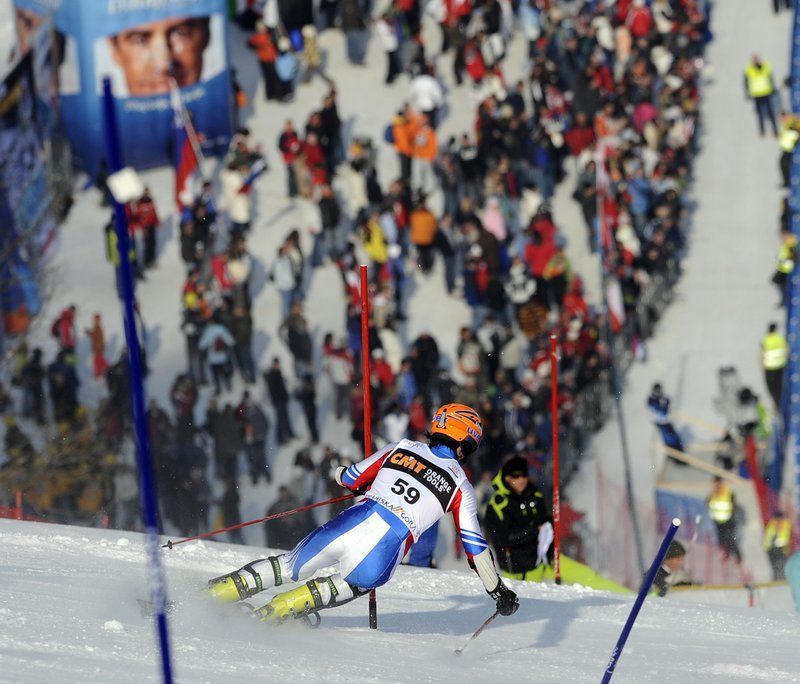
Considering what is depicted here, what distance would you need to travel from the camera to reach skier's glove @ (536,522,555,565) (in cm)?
1047

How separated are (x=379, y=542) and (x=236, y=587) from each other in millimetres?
649

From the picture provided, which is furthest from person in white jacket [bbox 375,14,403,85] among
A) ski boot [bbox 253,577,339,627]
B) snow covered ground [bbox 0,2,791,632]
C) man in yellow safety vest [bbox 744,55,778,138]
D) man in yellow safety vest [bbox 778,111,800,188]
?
ski boot [bbox 253,577,339,627]

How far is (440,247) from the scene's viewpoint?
19703 millimetres

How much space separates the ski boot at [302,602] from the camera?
24.6ft

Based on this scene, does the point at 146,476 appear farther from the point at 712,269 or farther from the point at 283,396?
the point at 712,269

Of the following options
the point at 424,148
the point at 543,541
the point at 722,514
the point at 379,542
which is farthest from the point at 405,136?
the point at 379,542

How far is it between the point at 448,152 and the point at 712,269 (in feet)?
11.8

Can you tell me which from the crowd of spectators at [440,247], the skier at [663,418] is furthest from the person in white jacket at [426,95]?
the skier at [663,418]

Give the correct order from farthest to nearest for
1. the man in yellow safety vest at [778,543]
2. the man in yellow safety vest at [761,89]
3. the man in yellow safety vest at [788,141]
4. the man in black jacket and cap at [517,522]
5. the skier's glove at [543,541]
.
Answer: the man in yellow safety vest at [761,89] → the man in yellow safety vest at [788,141] → the man in yellow safety vest at [778,543] → the skier's glove at [543,541] → the man in black jacket and cap at [517,522]

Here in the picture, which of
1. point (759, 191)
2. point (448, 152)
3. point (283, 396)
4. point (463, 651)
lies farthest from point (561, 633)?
point (759, 191)

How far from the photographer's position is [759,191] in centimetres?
2294

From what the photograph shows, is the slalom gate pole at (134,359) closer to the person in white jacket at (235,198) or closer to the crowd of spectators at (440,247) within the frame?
the crowd of spectators at (440,247)

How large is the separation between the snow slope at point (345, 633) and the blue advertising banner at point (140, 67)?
39.7 feet

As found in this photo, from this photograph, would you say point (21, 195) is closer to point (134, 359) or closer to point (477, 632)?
point (477, 632)
